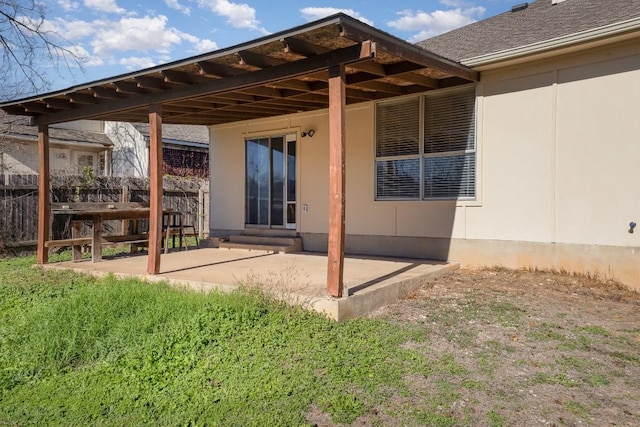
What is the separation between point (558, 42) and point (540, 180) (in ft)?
6.25

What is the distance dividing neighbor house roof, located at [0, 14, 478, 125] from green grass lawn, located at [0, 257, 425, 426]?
9.01 ft

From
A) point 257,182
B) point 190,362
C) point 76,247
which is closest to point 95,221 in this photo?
point 76,247

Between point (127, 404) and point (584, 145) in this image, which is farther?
point (584, 145)

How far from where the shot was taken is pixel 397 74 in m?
6.62

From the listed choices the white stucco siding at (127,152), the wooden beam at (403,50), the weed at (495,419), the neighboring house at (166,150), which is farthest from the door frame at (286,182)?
the white stucco siding at (127,152)

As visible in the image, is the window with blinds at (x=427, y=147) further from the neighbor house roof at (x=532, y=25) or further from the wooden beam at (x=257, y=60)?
the wooden beam at (x=257, y=60)

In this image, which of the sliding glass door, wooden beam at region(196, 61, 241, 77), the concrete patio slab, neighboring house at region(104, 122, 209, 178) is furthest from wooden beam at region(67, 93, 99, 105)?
neighboring house at region(104, 122, 209, 178)

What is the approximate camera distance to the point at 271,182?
10.9 meters

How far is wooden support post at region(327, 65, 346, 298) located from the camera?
203 inches

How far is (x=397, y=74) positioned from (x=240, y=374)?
178 inches

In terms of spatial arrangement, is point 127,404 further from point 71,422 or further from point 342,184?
point 342,184

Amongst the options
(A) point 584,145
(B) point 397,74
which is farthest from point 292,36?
(A) point 584,145

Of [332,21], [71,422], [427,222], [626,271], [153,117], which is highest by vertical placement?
[332,21]

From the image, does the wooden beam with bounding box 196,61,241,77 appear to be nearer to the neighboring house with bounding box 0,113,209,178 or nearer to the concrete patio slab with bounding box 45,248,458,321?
the concrete patio slab with bounding box 45,248,458,321
